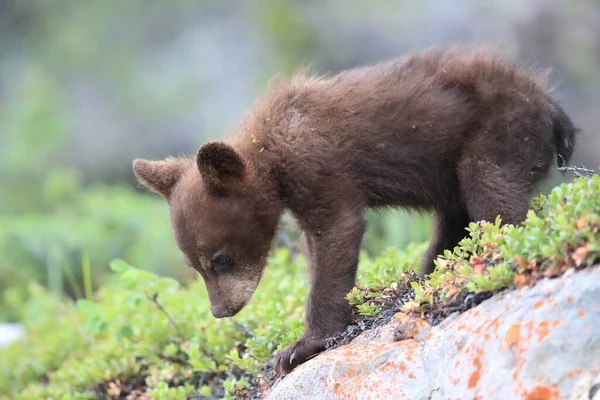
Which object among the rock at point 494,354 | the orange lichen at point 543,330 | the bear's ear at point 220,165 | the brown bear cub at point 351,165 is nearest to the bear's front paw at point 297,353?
the brown bear cub at point 351,165

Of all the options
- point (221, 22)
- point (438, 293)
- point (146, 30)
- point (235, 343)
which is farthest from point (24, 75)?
point (438, 293)

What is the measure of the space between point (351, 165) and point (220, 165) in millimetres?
710

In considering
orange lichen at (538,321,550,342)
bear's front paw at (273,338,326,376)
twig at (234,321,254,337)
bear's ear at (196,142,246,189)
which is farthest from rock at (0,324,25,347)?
orange lichen at (538,321,550,342)

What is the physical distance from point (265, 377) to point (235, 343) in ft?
2.60

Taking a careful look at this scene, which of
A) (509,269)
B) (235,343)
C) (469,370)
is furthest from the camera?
(235,343)

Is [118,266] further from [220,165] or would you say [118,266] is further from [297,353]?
[297,353]

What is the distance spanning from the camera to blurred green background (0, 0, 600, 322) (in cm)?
1082

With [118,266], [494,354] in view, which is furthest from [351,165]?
[118,266]

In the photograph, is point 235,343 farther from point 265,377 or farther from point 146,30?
point 146,30

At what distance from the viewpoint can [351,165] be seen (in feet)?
13.7

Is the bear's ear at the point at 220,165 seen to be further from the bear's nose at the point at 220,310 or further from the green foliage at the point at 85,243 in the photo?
the green foliage at the point at 85,243

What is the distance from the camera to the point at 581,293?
8.29ft

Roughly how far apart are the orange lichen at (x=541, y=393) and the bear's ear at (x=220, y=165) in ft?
6.82

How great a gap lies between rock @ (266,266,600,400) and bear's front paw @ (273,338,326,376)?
40cm
